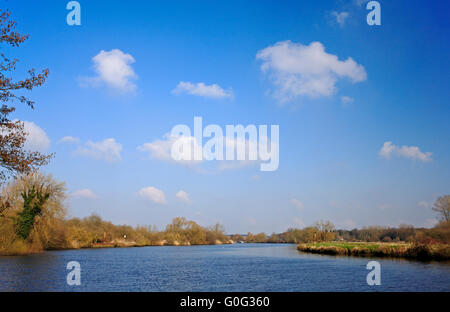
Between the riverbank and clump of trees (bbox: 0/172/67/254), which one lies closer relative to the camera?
the riverbank

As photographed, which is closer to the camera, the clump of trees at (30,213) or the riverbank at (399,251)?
the riverbank at (399,251)

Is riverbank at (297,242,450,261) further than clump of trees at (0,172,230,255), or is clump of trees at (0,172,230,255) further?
clump of trees at (0,172,230,255)

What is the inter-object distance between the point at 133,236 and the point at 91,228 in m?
19.5

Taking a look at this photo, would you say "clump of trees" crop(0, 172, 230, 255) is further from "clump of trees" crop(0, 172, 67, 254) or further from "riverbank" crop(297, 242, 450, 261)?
"riverbank" crop(297, 242, 450, 261)

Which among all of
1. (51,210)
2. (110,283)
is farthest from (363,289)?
(51,210)

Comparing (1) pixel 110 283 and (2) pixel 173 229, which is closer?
(1) pixel 110 283

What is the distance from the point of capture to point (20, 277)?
25812mm

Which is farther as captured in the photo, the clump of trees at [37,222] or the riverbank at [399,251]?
the clump of trees at [37,222]

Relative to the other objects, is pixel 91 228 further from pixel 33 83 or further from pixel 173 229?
pixel 33 83

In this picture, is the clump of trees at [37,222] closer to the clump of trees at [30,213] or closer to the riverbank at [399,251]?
the clump of trees at [30,213]

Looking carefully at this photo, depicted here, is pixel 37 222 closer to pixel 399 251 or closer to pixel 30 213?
pixel 30 213

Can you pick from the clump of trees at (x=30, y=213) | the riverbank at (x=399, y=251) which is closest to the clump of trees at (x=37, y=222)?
the clump of trees at (x=30, y=213)

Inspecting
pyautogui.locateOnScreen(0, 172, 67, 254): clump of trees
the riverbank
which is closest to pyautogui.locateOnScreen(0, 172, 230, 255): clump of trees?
pyautogui.locateOnScreen(0, 172, 67, 254): clump of trees

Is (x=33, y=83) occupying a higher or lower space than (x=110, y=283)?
higher
